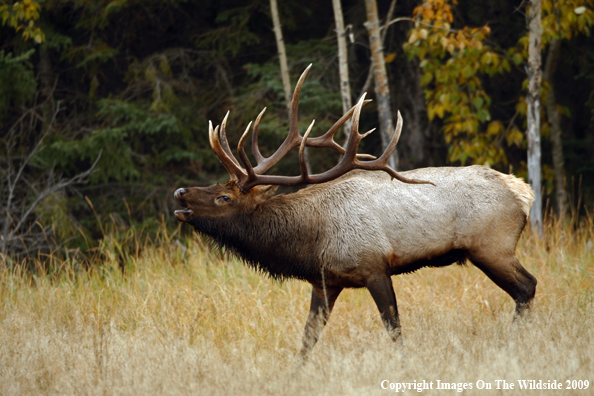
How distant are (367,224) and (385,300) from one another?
0.57m

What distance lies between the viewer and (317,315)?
4.86 m

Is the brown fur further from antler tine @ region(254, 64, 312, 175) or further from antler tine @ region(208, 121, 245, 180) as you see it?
antler tine @ region(254, 64, 312, 175)

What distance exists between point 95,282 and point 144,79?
216 inches

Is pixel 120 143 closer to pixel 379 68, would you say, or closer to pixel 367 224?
pixel 379 68

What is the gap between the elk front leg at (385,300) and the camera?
4395 mm

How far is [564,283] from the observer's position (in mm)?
5844

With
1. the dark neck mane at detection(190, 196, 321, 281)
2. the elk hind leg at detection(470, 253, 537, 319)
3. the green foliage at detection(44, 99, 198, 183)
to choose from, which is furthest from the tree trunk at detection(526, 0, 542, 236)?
the green foliage at detection(44, 99, 198, 183)

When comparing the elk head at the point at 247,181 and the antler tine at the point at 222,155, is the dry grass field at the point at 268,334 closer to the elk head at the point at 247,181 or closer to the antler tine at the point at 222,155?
the elk head at the point at 247,181

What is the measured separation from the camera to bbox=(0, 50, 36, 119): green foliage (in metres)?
9.71

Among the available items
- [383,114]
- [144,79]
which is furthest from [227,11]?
[383,114]

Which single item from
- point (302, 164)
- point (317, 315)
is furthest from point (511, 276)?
point (302, 164)

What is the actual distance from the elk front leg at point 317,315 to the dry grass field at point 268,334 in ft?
Result: 0.33

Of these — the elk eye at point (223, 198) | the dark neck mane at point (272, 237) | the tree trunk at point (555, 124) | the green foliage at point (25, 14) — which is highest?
the green foliage at point (25, 14)

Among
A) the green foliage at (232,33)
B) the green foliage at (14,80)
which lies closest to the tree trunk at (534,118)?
the green foliage at (232,33)
